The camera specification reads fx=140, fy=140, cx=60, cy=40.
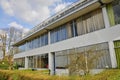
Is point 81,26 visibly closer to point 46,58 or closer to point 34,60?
point 46,58

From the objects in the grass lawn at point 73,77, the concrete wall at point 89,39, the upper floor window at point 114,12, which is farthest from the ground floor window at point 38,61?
the upper floor window at point 114,12

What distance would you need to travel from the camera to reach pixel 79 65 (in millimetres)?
10164

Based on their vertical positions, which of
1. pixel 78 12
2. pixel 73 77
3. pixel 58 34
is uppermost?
pixel 78 12

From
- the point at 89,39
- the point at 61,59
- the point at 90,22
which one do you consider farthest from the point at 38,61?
the point at 90,22

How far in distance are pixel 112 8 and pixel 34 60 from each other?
16.9 m

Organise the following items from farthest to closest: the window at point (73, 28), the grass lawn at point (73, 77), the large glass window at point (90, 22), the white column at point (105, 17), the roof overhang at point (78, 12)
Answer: the window at point (73, 28) → the large glass window at point (90, 22) → the roof overhang at point (78, 12) → the white column at point (105, 17) → the grass lawn at point (73, 77)

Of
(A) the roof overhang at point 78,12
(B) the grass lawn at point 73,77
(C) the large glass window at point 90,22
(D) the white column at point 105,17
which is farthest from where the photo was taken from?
(C) the large glass window at point 90,22

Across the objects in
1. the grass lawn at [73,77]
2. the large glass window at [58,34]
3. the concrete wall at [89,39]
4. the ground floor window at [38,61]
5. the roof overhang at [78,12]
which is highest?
the roof overhang at [78,12]

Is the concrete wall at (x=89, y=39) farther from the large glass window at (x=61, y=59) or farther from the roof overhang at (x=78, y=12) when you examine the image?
the roof overhang at (x=78, y=12)

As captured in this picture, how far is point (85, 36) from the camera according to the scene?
551 inches

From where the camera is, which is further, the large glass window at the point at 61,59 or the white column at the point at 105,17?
the large glass window at the point at 61,59

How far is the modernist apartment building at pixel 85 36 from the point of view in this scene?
11.6 m

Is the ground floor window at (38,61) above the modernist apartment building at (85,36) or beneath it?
beneath

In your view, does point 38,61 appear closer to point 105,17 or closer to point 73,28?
point 73,28
